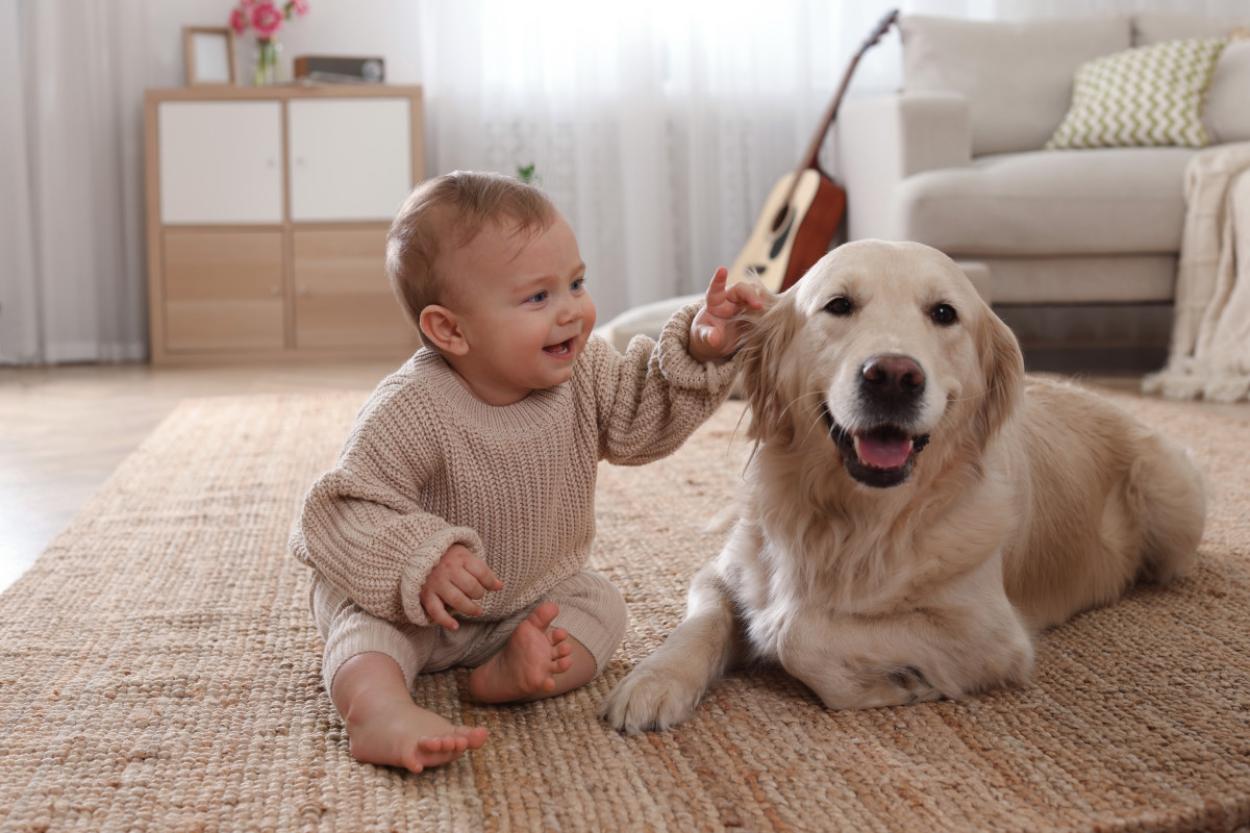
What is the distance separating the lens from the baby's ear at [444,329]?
51.6 inches

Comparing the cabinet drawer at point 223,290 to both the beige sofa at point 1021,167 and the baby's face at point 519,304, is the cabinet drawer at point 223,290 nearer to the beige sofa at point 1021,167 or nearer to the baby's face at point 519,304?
the beige sofa at point 1021,167

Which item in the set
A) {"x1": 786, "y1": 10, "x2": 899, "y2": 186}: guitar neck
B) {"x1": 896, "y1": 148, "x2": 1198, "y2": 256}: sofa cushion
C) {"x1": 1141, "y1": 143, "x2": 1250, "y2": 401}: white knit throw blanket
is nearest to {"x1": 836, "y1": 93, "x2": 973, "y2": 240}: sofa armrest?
{"x1": 896, "y1": 148, "x2": 1198, "y2": 256}: sofa cushion

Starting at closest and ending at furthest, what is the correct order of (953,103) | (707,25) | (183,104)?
(953,103) < (183,104) < (707,25)

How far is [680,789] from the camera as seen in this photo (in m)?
1.08

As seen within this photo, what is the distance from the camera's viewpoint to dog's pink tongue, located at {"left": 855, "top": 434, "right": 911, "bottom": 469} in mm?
1247

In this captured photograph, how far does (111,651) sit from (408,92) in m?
3.81

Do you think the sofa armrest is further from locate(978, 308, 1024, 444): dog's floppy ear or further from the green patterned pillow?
locate(978, 308, 1024, 444): dog's floppy ear

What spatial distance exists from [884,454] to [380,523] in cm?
50

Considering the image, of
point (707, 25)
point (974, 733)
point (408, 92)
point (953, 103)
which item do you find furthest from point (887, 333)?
point (707, 25)

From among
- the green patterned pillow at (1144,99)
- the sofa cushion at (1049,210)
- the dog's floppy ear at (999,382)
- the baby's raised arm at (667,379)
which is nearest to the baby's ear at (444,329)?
the baby's raised arm at (667,379)

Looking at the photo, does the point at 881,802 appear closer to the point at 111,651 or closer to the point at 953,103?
the point at 111,651

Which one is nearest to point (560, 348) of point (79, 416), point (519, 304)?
point (519, 304)

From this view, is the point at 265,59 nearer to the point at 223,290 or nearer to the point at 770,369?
the point at 223,290

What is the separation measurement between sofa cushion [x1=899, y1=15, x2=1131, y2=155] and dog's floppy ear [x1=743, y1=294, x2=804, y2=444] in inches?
135
